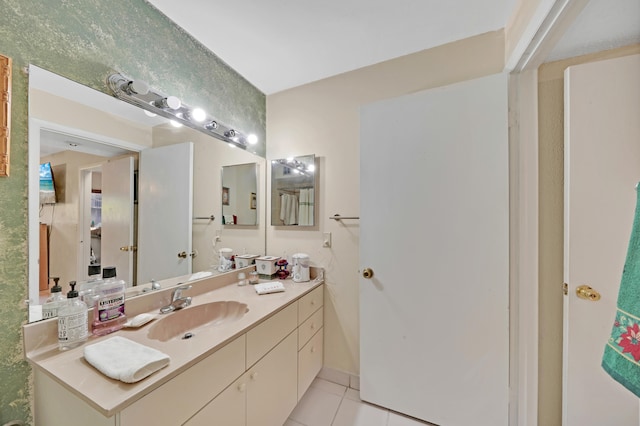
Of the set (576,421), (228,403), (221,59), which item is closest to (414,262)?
(576,421)

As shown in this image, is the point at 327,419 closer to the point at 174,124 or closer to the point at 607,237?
the point at 607,237

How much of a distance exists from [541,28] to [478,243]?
3.17 ft

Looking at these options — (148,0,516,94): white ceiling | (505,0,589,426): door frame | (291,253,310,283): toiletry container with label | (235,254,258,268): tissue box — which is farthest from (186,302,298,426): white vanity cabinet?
(148,0,516,94): white ceiling

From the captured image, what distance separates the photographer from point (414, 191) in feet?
4.55

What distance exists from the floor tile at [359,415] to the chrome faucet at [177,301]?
1120 mm

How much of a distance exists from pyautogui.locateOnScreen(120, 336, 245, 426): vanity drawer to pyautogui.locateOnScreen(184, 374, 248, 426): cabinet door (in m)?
0.03

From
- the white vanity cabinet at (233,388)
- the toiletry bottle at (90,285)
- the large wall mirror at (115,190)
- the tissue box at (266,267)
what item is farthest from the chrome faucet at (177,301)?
the tissue box at (266,267)

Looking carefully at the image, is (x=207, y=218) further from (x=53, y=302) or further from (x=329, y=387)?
(x=329, y=387)

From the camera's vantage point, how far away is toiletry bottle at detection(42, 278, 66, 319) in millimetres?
865

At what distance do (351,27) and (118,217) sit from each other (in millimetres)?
1617

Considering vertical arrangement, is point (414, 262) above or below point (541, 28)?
below

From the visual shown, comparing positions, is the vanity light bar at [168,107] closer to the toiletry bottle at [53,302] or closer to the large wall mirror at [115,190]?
the large wall mirror at [115,190]

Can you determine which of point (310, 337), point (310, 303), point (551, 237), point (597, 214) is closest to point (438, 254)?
point (551, 237)


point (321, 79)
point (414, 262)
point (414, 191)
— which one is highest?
point (321, 79)
